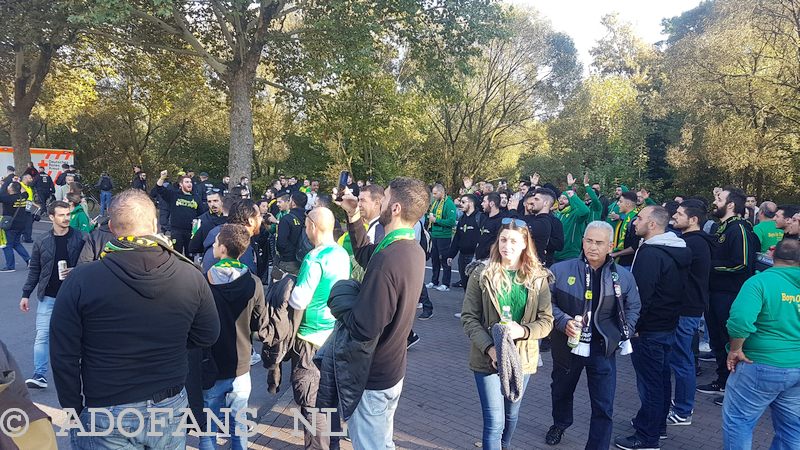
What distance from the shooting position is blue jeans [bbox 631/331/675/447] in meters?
4.37

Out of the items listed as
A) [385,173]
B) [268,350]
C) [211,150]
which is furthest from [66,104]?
[268,350]

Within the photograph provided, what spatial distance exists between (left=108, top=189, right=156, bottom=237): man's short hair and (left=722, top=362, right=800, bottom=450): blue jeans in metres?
4.06

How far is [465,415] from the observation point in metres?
5.05

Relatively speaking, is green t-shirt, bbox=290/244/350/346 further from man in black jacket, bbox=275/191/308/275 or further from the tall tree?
the tall tree

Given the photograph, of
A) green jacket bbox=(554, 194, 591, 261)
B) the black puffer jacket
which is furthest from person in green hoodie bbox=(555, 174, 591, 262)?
the black puffer jacket

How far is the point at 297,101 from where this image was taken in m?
19.2

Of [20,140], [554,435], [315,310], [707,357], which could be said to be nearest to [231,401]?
[315,310]

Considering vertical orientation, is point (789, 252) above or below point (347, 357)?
above

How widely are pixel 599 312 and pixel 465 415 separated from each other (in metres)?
1.81

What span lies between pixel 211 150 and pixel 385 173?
10.2 m

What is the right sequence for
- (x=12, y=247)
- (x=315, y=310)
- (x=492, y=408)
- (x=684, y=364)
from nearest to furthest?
(x=492, y=408)
(x=315, y=310)
(x=684, y=364)
(x=12, y=247)

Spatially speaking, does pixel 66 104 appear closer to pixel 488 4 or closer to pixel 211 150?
pixel 211 150

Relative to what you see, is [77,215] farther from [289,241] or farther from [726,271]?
[726,271]

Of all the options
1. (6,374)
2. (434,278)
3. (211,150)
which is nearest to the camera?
(6,374)
